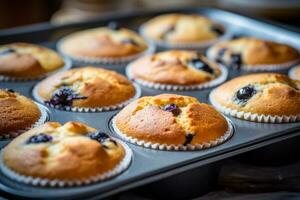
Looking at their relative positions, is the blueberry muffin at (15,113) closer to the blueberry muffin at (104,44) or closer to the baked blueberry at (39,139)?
the baked blueberry at (39,139)

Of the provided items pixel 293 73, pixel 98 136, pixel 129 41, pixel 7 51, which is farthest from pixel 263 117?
pixel 7 51

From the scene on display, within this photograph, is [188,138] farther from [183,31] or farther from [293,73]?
[183,31]

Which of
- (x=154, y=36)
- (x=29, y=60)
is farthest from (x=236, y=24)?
(x=29, y=60)

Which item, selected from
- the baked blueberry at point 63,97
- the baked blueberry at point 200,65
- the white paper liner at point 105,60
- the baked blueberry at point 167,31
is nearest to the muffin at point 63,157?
the baked blueberry at point 63,97

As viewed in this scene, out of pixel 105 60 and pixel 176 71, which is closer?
pixel 176 71

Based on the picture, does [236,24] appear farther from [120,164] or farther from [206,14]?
[120,164]

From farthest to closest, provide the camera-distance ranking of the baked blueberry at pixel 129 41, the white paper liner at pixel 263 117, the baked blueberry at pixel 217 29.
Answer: the baked blueberry at pixel 217 29, the baked blueberry at pixel 129 41, the white paper liner at pixel 263 117
